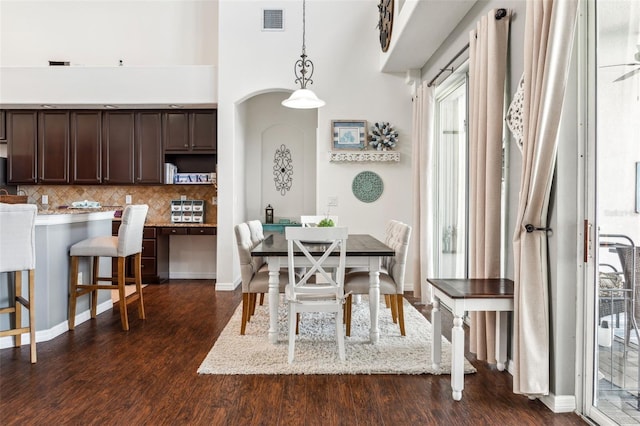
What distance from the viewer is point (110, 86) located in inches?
225

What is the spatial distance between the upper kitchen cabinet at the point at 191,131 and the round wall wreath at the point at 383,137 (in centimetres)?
219

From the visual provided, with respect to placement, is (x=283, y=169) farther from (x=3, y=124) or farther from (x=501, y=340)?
(x=501, y=340)

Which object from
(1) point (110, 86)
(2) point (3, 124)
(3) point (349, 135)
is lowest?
(3) point (349, 135)

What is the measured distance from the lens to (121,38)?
6453 mm

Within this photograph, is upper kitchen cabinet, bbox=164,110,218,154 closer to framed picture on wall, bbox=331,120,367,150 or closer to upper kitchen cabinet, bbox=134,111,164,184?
upper kitchen cabinet, bbox=134,111,164,184

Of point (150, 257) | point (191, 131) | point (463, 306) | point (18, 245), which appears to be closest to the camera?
point (463, 306)

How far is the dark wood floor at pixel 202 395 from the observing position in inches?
87.1

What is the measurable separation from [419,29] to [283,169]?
10.6 ft

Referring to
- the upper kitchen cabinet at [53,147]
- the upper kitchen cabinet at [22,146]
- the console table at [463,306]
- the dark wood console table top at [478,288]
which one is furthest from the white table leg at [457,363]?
the upper kitchen cabinet at [22,146]

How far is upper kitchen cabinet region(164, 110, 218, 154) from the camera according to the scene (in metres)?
5.95

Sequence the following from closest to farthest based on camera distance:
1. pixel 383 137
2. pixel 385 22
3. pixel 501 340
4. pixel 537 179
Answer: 1. pixel 537 179
2. pixel 501 340
3. pixel 385 22
4. pixel 383 137

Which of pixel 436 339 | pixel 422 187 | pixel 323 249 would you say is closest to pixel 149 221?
pixel 323 249

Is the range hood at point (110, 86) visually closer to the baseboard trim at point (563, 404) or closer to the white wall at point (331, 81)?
the white wall at point (331, 81)

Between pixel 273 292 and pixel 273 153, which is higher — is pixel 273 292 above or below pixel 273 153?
below
